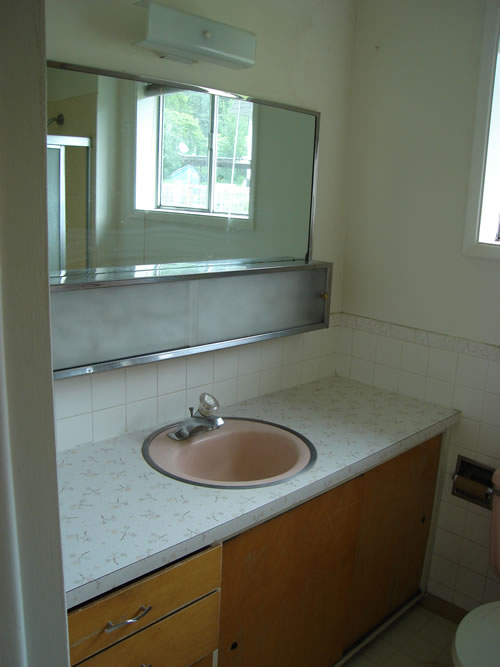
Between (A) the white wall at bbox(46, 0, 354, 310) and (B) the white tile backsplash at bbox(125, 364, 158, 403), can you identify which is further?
(B) the white tile backsplash at bbox(125, 364, 158, 403)

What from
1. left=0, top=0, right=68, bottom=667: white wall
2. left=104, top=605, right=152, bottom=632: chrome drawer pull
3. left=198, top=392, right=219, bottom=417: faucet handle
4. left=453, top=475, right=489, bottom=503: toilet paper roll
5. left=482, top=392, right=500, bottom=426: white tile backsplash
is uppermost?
left=0, top=0, right=68, bottom=667: white wall

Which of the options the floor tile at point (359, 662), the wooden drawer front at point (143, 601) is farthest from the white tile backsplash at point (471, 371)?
the wooden drawer front at point (143, 601)

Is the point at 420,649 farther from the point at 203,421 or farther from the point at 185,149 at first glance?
the point at 185,149

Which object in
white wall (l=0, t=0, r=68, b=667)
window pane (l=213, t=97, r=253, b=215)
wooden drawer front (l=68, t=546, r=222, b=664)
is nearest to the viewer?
white wall (l=0, t=0, r=68, b=667)

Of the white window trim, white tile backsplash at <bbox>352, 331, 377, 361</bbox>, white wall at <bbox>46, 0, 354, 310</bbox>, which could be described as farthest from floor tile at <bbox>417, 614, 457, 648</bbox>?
the white window trim

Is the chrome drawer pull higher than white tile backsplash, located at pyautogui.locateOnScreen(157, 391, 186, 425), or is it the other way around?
white tile backsplash, located at pyautogui.locateOnScreen(157, 391, 186, 425)

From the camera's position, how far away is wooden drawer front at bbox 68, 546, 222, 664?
47.3 inches

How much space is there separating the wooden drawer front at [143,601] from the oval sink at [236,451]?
16.0 inches

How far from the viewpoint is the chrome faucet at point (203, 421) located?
74.2 inches

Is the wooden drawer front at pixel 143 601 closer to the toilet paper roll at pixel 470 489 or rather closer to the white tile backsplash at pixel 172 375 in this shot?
the white tile backsplash at pixel 172 375

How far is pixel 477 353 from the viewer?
221 cm

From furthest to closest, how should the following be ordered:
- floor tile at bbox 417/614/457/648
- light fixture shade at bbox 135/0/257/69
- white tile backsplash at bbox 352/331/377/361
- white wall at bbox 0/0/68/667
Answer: white tile backsplash at bbox 352/331/377/361 → floor tile at bbox 417/614/457/648 → light fixture shade at bbox 135/0/257/69 → white wall at bbox 0/0/68/667

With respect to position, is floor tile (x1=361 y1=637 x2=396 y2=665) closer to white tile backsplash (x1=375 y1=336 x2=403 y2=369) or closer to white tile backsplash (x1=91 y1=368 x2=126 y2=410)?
white tile backsplash (x1=375 y1=336 x2=403 y2=369)

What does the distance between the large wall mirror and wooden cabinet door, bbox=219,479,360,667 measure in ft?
2.85
